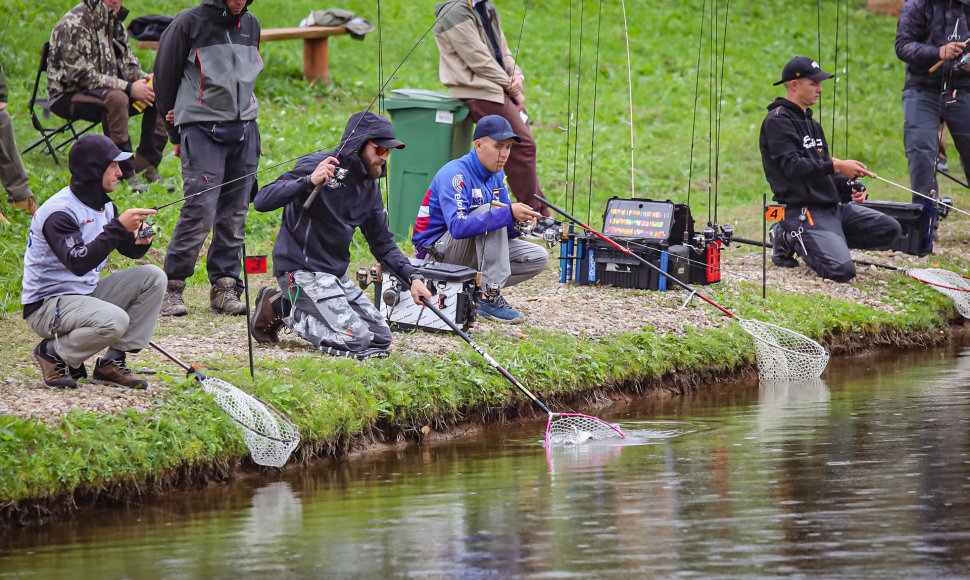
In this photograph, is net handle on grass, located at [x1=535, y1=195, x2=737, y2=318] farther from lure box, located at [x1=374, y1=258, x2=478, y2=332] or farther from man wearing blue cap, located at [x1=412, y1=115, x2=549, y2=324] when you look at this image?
lure box, located at [x1=374, y1=258, x2=478, y2=332]

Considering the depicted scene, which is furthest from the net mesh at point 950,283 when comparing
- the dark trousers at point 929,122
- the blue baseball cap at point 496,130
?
the blue baseball cap at point 496,130

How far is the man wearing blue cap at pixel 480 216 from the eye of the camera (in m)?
7.73

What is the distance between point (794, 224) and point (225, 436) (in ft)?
18.0

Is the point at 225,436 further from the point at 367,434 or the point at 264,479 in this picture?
the point at 367,434

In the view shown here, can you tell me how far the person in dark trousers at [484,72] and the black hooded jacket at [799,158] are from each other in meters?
1.82

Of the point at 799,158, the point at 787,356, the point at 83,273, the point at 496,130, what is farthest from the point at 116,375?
the point at 799,158

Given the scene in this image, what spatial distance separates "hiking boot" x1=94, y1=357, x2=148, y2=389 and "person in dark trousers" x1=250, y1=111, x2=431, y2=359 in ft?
3.87

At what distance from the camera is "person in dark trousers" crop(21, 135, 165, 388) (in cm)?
570

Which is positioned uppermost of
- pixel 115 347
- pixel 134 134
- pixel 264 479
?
pixel 134 134

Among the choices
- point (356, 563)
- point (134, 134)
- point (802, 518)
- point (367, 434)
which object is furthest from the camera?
point (134, 134)

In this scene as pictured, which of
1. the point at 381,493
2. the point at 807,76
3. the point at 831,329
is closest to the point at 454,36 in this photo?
the point at 807,76

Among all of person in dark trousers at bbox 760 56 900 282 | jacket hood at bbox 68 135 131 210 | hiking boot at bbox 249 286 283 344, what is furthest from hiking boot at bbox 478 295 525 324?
jacket hood at bbox 68 135 131 210

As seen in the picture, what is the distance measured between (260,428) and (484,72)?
4505 millimetres

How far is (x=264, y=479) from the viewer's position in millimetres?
5816
